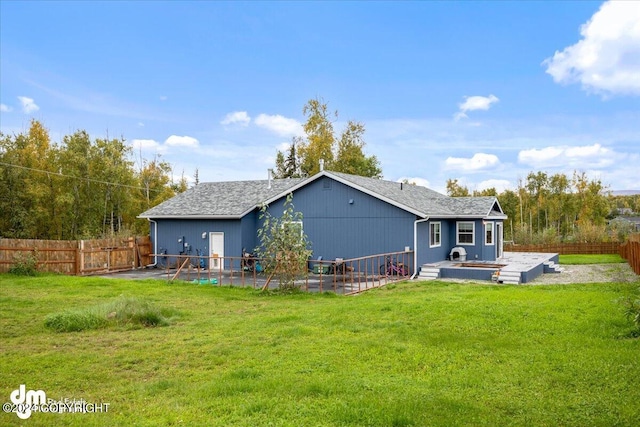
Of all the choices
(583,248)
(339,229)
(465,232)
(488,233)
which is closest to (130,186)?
(339,229)

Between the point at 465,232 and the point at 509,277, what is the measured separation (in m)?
5.54

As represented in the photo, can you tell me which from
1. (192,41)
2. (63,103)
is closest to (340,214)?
(192,41)

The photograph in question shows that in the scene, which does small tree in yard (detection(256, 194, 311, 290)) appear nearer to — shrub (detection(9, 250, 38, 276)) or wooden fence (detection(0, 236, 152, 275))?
wooden fence (detection(0, 236, 152, 275))

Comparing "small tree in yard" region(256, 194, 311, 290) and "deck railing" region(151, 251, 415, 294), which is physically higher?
"small tree in yard" region(256, 194, 311, 290)

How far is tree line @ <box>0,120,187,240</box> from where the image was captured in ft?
91.9

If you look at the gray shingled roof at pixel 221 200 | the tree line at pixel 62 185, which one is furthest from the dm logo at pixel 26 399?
the tree line at pixel 62 185

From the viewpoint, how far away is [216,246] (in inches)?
921

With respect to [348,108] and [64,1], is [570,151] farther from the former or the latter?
[64,1]

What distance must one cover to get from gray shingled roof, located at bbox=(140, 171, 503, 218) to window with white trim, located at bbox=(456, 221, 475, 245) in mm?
683

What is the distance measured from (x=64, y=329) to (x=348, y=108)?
39.6 metres

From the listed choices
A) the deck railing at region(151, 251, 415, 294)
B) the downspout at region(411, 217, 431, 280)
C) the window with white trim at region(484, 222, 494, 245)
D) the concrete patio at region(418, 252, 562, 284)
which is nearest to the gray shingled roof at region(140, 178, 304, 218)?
the deck railing at region(151, 251, 415, 294)

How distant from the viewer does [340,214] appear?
21.6m

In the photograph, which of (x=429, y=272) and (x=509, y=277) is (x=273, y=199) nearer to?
(x=429, y=272)

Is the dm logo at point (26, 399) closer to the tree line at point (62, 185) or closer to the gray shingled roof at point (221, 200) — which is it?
the gray shingled roof at point (221, 200)
